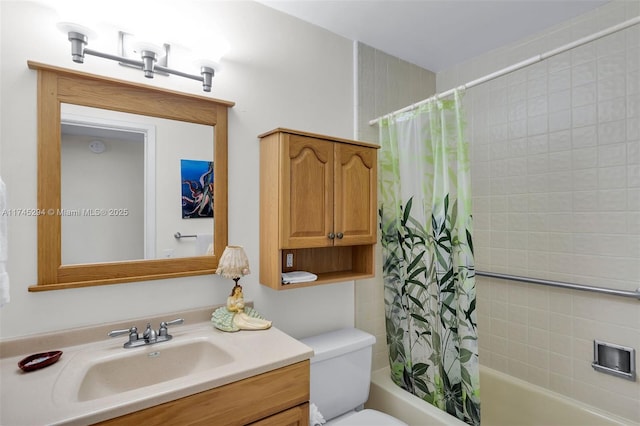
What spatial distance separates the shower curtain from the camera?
5.25 ft

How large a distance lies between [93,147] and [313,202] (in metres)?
0.95

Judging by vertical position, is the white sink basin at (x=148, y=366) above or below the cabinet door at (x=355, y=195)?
below

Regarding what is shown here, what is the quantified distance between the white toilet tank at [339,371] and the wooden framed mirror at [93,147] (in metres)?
0.68

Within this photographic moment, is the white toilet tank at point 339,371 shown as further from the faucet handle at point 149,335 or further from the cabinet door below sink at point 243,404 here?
the faucet handle at point 149,335

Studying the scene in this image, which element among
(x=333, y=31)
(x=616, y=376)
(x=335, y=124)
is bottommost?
(x=616, y=376)

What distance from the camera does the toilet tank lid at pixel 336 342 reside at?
1.66 meters

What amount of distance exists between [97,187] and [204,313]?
2.27 ft

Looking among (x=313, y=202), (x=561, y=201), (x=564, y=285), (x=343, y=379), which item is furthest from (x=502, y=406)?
(x=313, y=202)

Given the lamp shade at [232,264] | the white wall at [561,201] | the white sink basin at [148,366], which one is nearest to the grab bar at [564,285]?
the white wall at [561,201]

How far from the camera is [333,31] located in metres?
2.05

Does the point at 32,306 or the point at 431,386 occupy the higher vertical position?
the point at 32,306

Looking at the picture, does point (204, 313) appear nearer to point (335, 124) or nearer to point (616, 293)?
point (335, 124)

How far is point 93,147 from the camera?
135 cm

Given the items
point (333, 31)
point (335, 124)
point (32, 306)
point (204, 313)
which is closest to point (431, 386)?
point (204, 313)
